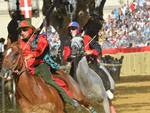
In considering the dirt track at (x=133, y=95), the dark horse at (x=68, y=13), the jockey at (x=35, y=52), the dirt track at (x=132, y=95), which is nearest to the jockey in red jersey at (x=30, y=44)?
the jockey at (x=35, y=52)

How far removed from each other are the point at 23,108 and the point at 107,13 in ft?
101

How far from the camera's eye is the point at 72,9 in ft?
73.5

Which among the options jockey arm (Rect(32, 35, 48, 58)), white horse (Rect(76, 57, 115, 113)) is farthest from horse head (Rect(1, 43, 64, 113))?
white horse (Rect(76, 57, 115, 113))

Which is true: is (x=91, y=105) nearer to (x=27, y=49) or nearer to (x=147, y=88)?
(x=27, y=49)

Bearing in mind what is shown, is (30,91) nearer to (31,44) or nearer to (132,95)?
(31,44)

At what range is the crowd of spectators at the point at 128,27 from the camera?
31938mm

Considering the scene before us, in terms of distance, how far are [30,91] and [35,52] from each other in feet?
2.65

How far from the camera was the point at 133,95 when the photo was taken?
22141mm

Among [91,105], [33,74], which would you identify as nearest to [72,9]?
[91,105]

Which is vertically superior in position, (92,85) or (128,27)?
(92,85)

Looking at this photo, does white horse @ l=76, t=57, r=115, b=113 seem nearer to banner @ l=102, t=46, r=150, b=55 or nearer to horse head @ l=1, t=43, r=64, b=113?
horse head @ l=1, t=43, r=64, b=113

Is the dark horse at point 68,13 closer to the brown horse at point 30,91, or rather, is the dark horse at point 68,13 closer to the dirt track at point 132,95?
the dirt track at point 132,95

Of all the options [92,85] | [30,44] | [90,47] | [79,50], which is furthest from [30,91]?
[90,47]

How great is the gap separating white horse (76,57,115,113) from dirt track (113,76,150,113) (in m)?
3.84
